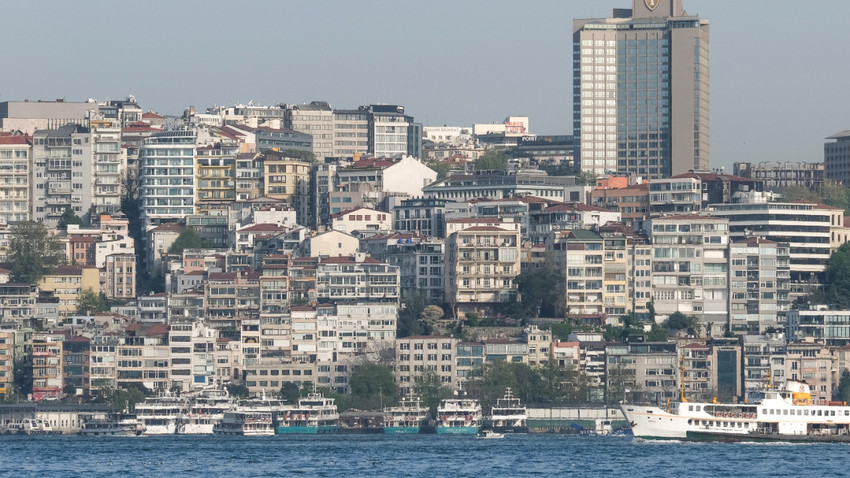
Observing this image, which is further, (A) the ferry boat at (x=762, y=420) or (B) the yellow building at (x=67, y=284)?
(B) the yellow building at (x=67, y=284)

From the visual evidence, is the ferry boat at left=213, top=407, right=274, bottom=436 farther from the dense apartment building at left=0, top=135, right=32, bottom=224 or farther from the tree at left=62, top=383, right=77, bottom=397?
the dense apartment building at left=0, top=135, right=32, bottom=224

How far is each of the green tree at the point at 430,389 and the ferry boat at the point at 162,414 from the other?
1292 centimetres

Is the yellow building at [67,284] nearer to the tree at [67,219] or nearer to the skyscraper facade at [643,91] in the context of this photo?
the tree at [67,219]

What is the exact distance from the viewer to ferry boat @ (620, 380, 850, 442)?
9925 cm

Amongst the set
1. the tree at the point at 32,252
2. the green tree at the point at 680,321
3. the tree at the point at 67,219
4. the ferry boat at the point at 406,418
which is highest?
the tree at the point at 67,219

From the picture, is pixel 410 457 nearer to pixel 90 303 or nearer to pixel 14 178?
pixel 90 303

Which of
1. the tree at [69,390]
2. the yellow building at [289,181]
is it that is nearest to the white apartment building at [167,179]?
the yellow building at [289,181]

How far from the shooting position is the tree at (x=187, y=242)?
143 meters

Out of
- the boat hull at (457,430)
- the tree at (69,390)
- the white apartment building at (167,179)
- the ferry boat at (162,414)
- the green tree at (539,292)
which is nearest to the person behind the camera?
the boat hull at (457,430)

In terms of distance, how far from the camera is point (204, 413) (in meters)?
119

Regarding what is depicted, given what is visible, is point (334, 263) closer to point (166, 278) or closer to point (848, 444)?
point (166, 278)

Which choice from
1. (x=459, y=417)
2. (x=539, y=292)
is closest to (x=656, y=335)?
(x=539, y=292)

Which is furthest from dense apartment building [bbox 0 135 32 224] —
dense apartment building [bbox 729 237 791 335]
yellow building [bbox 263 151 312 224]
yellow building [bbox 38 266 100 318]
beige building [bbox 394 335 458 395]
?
dense apartment building [bbox 729 237 791 335]

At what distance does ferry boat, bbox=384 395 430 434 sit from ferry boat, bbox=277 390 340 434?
9.61 feet
